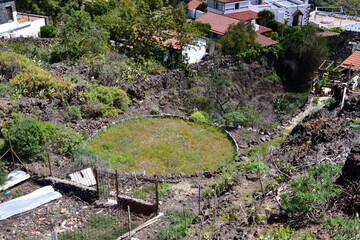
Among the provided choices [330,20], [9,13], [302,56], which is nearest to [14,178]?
[9,13]

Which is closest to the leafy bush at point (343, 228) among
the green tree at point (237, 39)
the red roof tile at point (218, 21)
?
the green tree at point (237, 39)

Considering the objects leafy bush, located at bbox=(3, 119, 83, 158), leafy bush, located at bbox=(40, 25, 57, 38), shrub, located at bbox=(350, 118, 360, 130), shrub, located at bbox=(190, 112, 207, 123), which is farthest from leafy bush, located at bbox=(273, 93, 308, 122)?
leafy bush, located at bbox=(40, 25, 57, 38)

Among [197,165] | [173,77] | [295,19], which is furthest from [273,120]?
[295,19]

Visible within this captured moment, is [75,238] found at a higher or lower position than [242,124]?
higher

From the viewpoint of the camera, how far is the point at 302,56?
30.8m

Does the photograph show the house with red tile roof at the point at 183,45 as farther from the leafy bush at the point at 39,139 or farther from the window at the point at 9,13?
the leafy bush at the point at 39,139

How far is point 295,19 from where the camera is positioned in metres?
47.1

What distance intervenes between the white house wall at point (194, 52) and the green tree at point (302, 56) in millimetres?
6083

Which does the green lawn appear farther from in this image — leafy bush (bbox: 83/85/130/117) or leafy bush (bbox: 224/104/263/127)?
leafy bush (bbox: 83/85/130/117)

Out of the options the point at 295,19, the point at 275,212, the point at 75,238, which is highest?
the point at 275,212

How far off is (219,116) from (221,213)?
10842 mm

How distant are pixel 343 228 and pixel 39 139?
1078 centimetres

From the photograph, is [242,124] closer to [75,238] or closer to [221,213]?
[221,213]

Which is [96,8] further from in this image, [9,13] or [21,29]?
[9,13]
